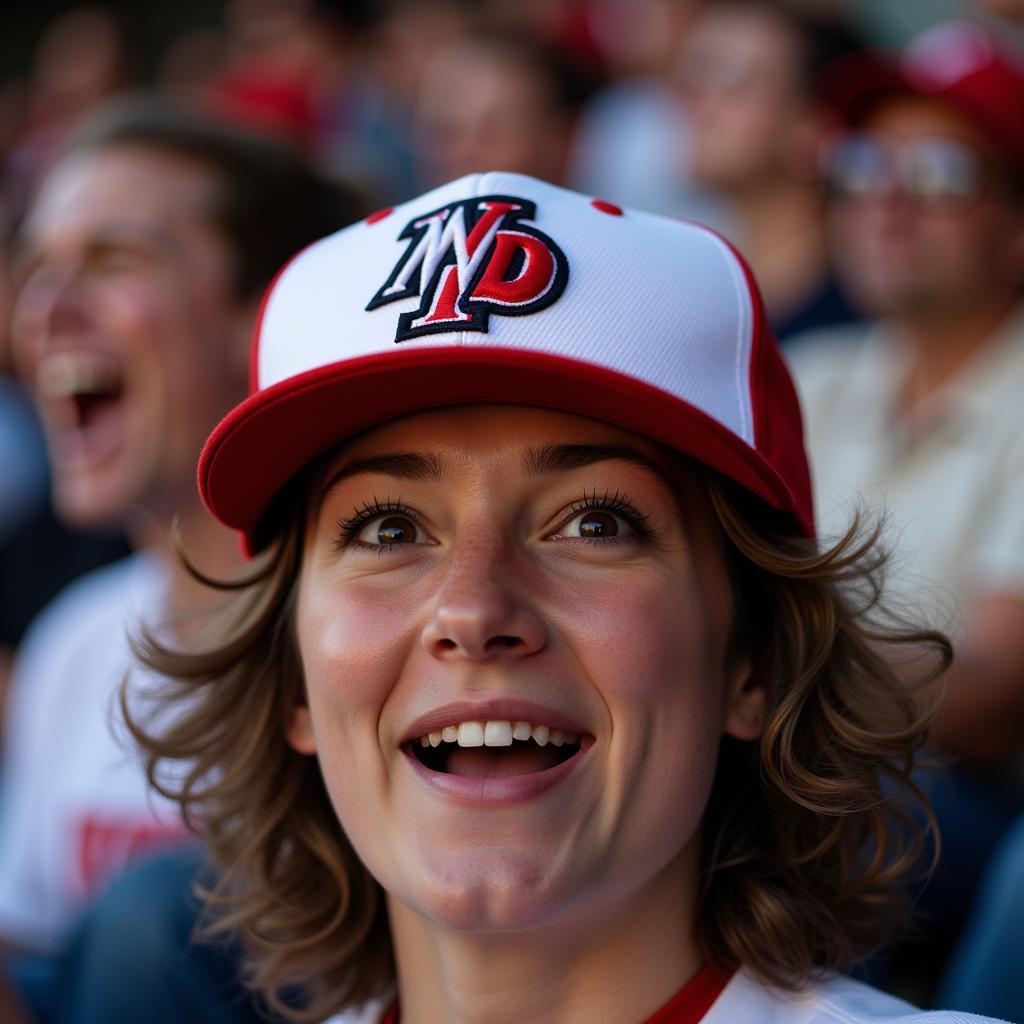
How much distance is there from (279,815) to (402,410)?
0.66 metres

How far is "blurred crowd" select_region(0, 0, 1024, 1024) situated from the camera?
259 centimetres

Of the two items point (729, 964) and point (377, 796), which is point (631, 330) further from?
point (729, 964)

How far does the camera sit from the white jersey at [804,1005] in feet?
5.42

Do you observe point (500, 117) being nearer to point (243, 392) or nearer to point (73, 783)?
point (243, 392)

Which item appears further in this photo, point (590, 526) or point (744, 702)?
point (744, 702)

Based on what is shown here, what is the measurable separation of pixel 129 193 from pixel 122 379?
40cm

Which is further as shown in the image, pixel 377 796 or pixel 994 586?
pixel 994 586

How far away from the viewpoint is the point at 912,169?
3631 mm

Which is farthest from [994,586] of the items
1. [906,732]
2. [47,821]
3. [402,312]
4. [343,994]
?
[47,821]

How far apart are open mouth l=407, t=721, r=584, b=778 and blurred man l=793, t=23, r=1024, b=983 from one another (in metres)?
1.53

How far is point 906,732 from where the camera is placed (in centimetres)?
176

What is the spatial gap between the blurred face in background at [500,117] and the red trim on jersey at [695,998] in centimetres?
399

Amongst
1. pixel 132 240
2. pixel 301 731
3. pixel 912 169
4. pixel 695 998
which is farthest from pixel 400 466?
pixel 912 169

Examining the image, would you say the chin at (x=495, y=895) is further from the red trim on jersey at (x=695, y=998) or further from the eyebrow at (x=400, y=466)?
the eyebrow at (x=400, y=466)
